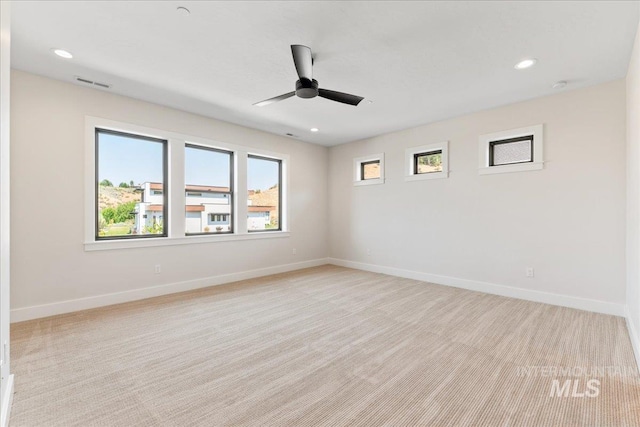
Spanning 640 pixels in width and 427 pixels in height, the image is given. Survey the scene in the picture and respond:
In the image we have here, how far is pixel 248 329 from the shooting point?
3.07 m

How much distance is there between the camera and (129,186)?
4141mm

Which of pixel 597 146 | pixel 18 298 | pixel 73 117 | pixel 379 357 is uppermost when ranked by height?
pixel 73 117

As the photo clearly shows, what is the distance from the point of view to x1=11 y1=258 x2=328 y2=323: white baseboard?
3291 millimetres

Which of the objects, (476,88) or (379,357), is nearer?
(379,357)

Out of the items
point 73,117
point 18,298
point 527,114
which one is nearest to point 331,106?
point 527,114

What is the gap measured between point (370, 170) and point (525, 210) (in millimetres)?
2968

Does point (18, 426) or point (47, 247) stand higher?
point (47, 247)

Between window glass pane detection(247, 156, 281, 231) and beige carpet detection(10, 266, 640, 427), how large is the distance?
215cm

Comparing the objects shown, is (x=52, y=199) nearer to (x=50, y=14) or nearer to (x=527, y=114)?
(x=50, y=14)

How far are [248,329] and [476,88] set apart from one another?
4017mm

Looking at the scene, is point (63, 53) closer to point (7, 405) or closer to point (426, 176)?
point (7, 405)

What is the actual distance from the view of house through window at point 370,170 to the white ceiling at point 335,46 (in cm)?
206

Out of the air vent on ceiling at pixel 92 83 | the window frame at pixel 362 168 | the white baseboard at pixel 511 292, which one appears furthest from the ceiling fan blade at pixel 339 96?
the white baseboard at pixel 511 292

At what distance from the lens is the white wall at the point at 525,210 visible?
3486 mm
